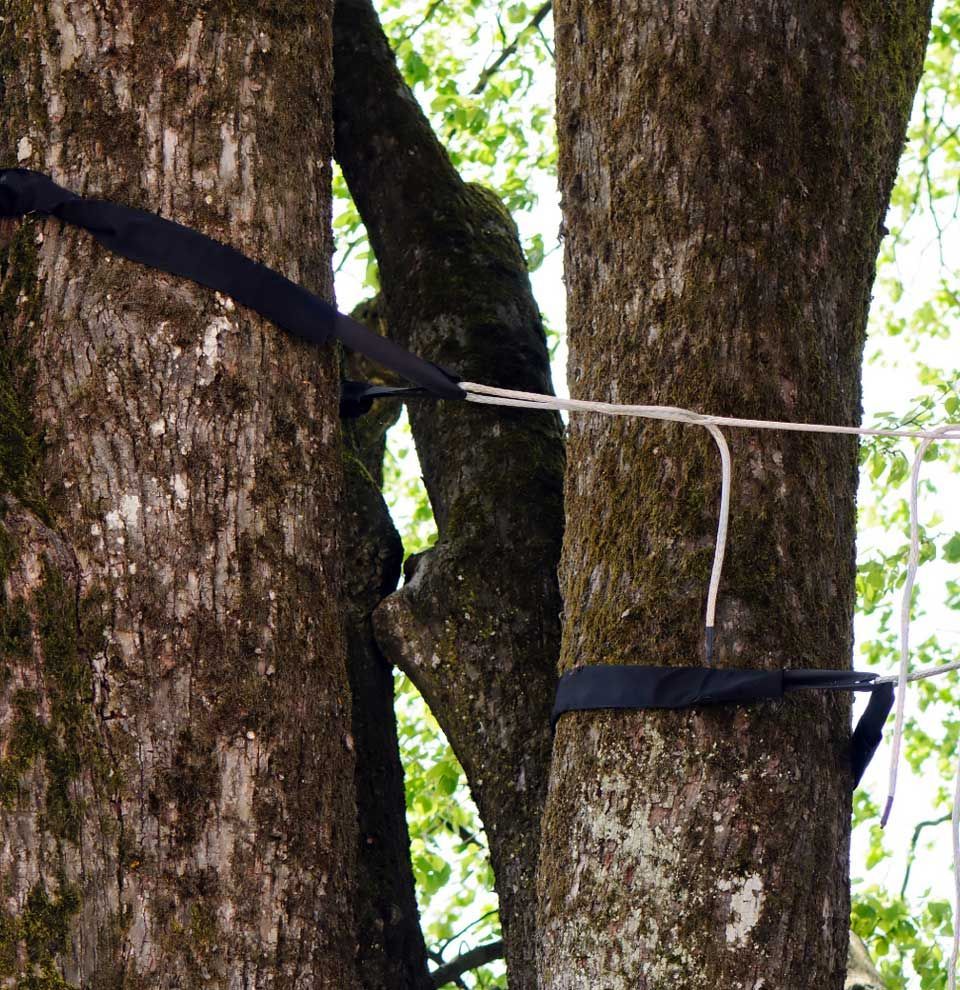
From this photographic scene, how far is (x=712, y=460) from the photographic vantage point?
2.21m

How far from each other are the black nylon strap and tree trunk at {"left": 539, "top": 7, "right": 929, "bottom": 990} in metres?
0.67

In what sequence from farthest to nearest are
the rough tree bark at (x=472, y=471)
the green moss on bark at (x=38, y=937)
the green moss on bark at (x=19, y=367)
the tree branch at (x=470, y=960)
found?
the tree branch at (x=470, y=960)
the rough tree bark at (x=472, y=471)
the green moss on bark at (x=19, y=367)
the green moss on bark at (x=38, y=937)

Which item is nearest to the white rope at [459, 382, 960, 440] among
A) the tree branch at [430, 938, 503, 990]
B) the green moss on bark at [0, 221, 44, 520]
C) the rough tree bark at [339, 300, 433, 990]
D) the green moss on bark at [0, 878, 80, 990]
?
the rough tree bark at [339, 300, 433, 990]

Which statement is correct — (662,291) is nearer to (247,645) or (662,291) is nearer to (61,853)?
(247,645)

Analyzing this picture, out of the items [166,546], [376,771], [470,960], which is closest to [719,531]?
[166,546]

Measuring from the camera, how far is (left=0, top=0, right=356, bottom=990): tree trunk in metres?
1.65

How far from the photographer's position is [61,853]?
5.33 ft

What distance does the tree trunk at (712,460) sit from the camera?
1.97 metres

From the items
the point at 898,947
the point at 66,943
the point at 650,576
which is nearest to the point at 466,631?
the point at 650,576

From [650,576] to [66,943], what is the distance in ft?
3.62

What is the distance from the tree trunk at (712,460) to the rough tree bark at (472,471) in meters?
0.50

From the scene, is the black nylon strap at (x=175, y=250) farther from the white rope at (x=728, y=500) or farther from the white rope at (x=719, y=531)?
the white rope at (x=719, y=531)

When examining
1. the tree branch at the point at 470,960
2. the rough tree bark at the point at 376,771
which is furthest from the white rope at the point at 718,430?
the tree branch at the point at 470,960

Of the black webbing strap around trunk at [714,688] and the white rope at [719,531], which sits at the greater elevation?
the white rope at [719,531]
